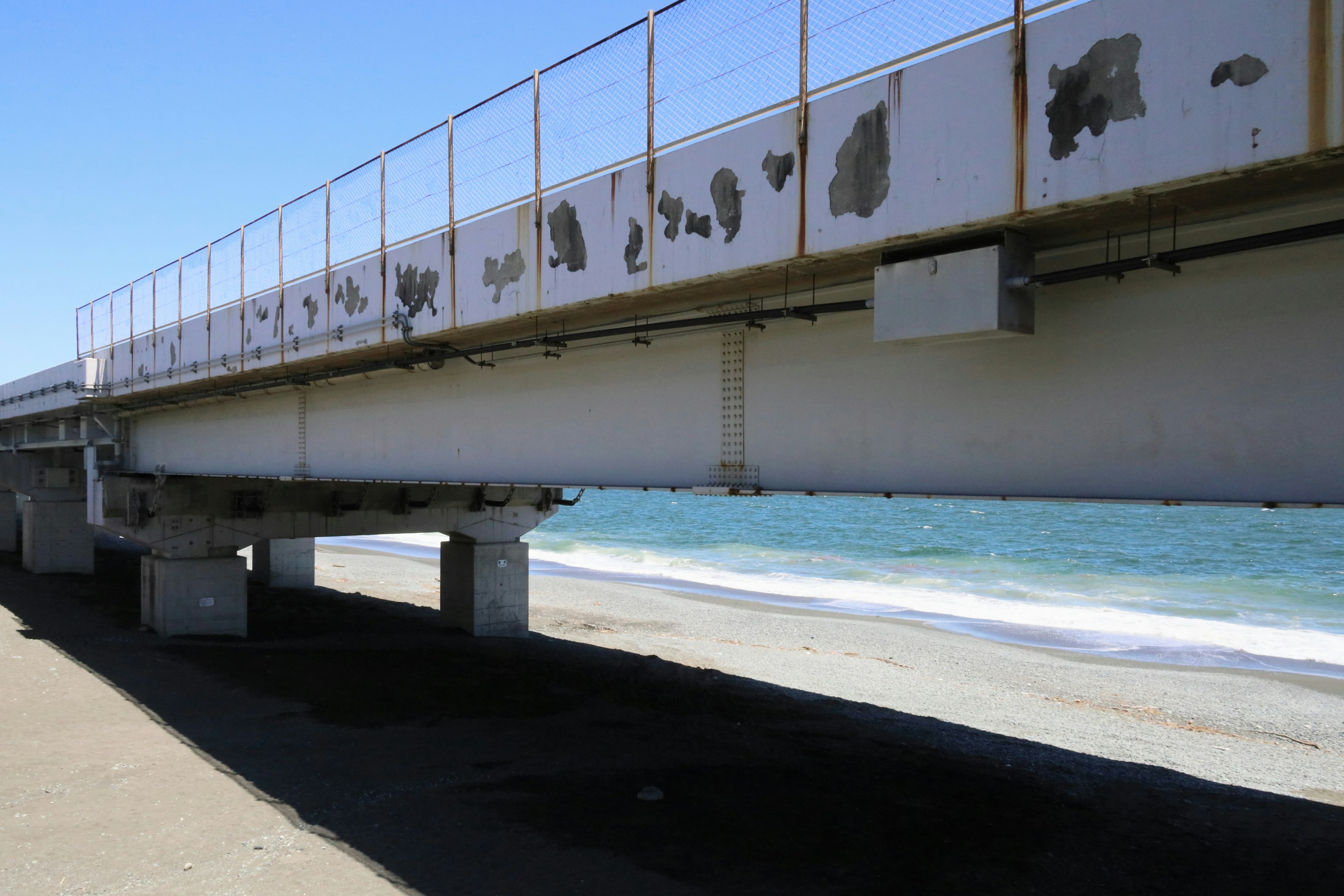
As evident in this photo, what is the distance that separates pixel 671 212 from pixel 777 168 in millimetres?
1218

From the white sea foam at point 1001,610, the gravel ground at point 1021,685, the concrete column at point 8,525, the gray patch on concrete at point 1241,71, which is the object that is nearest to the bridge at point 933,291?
the gray patch on concrete at point 1241,71

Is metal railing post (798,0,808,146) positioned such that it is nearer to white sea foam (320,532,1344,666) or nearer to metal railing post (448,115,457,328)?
metal railing post (448,115,457,328)

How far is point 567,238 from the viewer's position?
9008 mm

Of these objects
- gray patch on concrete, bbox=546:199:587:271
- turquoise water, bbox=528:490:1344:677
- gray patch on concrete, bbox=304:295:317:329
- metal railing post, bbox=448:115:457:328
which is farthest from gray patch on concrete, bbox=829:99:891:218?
turquoise water, bbox=528:490:1344:677

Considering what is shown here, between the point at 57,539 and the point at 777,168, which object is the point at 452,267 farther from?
the point at 57,539

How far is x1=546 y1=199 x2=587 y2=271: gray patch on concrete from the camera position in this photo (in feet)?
29.0

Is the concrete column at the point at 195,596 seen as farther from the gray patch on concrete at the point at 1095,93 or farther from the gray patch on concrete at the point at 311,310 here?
the gray patch on concrete at the point at 1095,93

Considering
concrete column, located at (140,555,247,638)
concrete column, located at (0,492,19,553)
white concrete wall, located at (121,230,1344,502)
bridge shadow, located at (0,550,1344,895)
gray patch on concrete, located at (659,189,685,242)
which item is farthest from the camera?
concrete column, located at (0,492,19,553)

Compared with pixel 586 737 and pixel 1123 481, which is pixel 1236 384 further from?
pixel 586 737

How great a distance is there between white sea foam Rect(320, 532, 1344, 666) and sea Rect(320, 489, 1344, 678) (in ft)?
0.36

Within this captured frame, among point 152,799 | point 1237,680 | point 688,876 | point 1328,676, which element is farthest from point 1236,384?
point 1328,676

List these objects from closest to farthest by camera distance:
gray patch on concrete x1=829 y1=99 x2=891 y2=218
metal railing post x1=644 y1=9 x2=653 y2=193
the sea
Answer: gray patch on concrete x1=829 y1=99 x2=891 y2=218
metal railing post x1=644 y1=9 x2=653 y2=193
the sea

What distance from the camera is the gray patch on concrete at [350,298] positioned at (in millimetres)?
12133

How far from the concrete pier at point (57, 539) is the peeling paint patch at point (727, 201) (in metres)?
33.1
